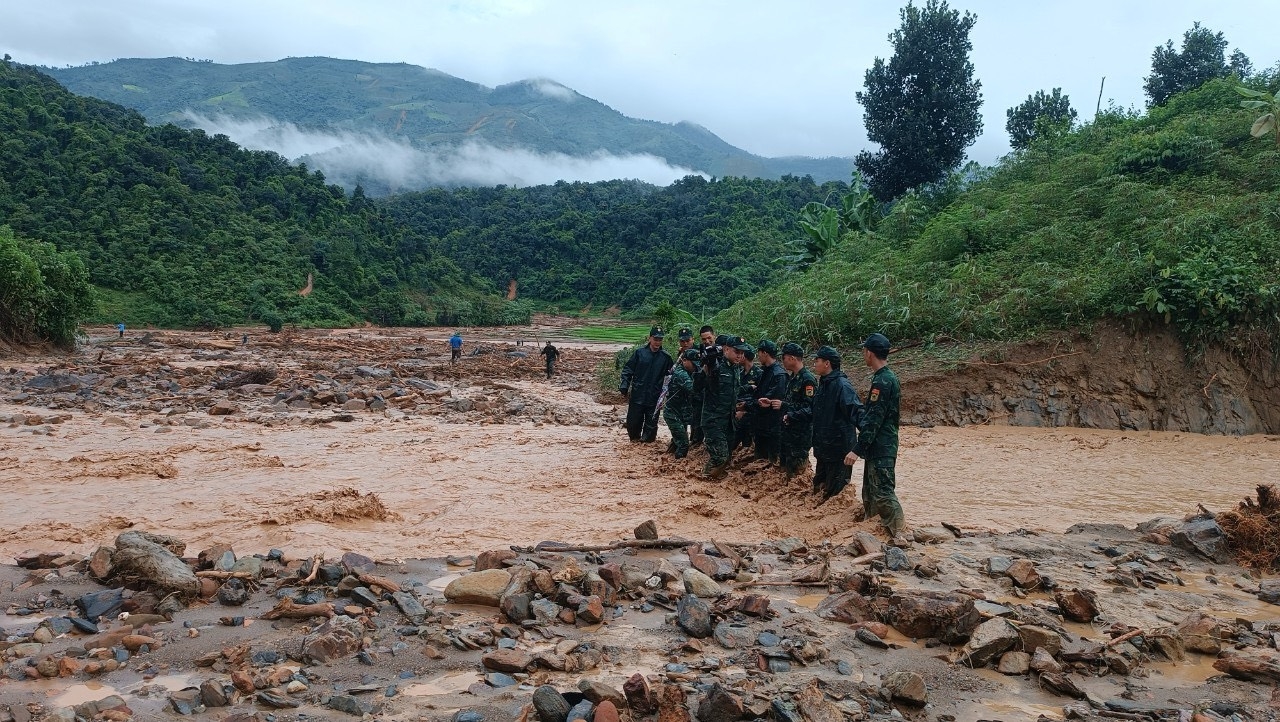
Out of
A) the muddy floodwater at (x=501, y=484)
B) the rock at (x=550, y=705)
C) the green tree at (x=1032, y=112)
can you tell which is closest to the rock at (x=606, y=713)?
the rock at (x=550, y=705)

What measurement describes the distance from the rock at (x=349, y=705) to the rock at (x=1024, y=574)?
3.79 metres

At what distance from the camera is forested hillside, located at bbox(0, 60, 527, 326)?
3859cm

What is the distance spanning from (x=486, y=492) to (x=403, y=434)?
402 cm

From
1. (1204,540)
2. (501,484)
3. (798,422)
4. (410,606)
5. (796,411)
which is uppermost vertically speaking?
(796,411)

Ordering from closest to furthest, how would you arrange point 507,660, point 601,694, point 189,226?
point 601,694
point 507,660
point 189,226

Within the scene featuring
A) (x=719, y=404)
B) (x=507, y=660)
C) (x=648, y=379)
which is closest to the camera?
(x=507, y=660)

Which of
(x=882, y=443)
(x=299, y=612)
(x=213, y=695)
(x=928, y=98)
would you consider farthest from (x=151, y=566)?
(x=928, y=98)

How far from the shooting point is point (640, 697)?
11.1 ft

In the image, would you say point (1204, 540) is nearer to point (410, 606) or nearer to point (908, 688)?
point (908, 688)

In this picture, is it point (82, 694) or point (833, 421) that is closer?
point (82, 694)

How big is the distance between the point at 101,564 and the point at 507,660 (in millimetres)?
2703

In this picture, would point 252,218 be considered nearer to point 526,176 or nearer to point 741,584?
point 741,584

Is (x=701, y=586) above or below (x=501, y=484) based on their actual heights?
above

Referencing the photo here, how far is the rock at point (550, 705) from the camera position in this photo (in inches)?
129
